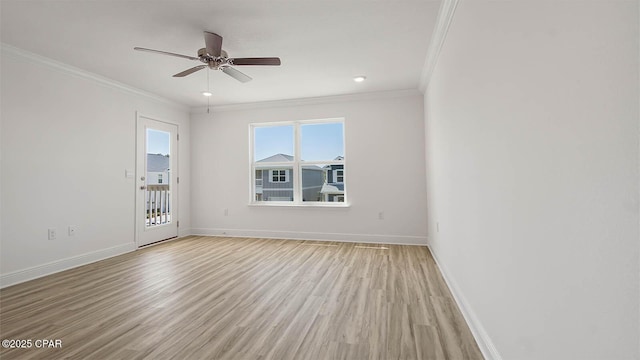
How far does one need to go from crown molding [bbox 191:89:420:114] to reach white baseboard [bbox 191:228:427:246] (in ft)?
7.53

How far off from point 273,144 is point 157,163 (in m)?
2.01

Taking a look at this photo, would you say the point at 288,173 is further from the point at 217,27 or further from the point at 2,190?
the point at 2,190

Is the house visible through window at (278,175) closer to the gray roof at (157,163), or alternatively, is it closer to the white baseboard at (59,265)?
the gray roof at (157,163)

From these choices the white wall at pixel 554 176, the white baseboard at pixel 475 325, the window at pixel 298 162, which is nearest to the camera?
the white wall at pixel 554 176

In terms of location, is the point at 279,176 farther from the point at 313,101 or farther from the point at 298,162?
the point at 313,101

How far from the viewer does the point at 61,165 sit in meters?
3.46

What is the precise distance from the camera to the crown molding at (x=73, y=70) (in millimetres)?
2996

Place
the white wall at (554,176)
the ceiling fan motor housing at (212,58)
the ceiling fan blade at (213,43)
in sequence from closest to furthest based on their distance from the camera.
Answer: the white wall at (554,176) → the ceiling fan blade at (213,43) → the ceiling fan motor housing at (212,58)

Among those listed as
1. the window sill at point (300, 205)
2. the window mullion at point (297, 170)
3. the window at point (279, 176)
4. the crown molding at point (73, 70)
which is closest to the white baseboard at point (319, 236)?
the window sill at point (300, 205)

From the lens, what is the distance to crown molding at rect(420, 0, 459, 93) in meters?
2.26

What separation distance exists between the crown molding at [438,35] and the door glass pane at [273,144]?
8.44 ft

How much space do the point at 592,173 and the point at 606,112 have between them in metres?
0.16

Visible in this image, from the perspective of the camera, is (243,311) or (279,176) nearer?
(243,311)

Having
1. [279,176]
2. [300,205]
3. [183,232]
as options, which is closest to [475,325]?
[300,205]
